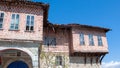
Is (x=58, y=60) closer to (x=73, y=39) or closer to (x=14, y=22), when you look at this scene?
(x=73, y=39)

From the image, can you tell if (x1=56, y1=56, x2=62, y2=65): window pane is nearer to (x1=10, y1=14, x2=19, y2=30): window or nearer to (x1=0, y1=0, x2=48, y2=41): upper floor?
(x1=0, y1=0, x2=48, y2=41): upper floor

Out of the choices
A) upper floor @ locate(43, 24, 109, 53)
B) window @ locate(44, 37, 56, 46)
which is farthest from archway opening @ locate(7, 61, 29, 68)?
window @ locate(44, 37, 56, 46)

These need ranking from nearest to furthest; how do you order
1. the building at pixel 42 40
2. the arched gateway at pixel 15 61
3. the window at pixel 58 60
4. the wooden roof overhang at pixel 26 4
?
the building at pixel 42 40 → the wooden roof overhang at pixel 26 4 → the arched gateway at pixel 15 61 → the window at pixel 58 60

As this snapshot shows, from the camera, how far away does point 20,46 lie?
46.4 ft

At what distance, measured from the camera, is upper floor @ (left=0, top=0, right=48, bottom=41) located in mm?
14461

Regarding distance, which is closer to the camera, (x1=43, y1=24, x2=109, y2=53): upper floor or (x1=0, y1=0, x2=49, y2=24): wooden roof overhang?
(x1=0, y1=0, x2=49, y2=24): wooden roof overhang

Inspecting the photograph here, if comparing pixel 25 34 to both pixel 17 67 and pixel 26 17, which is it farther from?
pixel 17 67

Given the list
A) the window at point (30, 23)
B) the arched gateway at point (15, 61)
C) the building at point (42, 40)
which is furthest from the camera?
the arched gateway at point (15, 61)

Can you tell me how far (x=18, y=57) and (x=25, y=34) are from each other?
17.3 feet

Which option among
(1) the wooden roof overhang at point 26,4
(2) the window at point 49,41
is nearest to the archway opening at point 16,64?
(2) the window at point 49,41

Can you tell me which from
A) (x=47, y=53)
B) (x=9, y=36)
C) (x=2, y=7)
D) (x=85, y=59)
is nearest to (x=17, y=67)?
(x=47, y=53)

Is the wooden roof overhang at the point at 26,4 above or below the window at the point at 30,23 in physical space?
above

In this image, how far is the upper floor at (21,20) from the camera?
569 inches

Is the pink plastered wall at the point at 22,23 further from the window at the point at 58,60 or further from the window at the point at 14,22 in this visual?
the window at the point at 58,60
